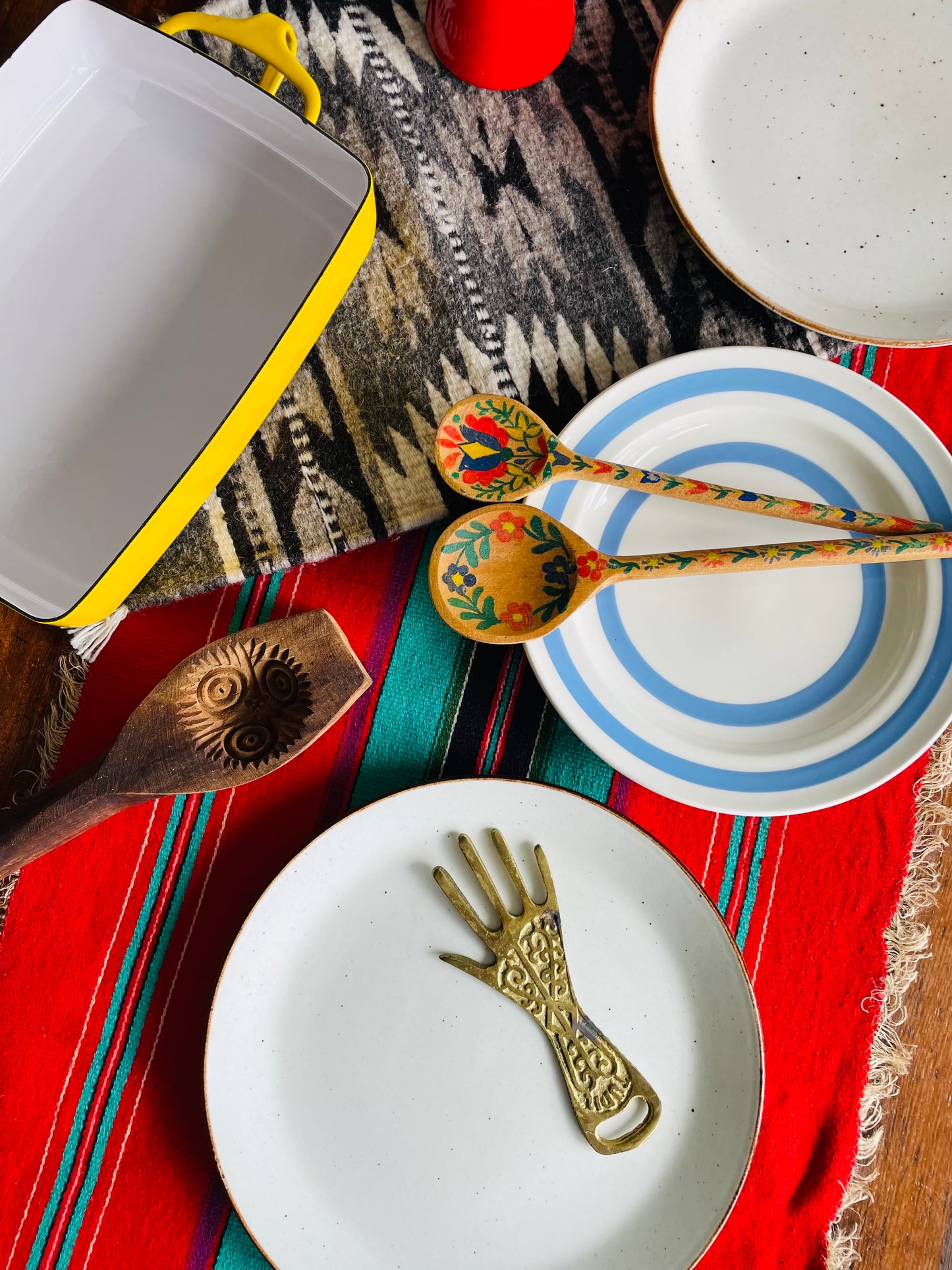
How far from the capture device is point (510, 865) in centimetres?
53

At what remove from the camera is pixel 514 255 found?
55 centimetres

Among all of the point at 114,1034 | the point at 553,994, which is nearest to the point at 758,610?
the point at 553,994

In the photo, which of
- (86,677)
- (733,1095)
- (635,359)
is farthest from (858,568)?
(86,677)

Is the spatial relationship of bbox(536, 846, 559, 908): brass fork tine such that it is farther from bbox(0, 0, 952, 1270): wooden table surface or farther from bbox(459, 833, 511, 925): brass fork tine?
bbox(0, 0, 952, 1270): wooden table surface

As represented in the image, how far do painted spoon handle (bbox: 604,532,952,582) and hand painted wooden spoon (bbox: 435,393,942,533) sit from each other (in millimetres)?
17

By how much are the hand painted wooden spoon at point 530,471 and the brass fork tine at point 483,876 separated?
0.66ft

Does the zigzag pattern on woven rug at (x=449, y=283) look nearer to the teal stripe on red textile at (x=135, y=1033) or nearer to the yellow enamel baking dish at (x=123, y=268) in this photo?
the yellow enamel baking dish at (x=123, y=268)

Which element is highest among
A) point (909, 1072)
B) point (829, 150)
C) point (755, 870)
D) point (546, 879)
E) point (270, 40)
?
point (270, 40)

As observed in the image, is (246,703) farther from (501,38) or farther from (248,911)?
(501,38)

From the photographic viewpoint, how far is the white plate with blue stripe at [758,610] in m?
0.51

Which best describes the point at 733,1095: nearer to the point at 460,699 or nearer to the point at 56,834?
the point at 460,699

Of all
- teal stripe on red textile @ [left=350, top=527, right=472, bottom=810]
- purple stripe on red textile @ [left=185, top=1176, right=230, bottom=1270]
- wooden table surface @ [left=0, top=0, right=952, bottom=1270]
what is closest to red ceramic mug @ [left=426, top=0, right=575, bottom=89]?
wooden table surface @ [left=0, top=0, right=952, bottom=1270]

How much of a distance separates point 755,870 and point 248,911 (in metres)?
0.32

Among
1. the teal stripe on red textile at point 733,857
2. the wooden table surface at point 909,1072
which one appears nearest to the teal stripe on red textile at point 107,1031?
the wooden table surface at point 909,1072
